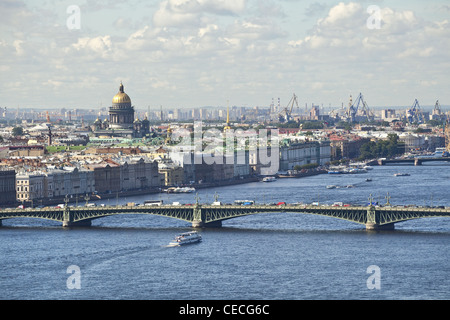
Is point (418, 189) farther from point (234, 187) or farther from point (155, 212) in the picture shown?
point (155, 212)

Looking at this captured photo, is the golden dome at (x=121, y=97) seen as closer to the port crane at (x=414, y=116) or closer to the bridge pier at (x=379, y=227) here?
the bridge pier at (x=379, y=227)

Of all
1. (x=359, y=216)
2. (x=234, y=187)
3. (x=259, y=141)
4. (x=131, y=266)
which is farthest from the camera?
(x=259, y=141)

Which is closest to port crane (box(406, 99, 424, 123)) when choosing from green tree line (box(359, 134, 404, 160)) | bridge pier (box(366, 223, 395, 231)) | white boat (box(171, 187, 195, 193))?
green tree line (box(359, 134, 404, 160))

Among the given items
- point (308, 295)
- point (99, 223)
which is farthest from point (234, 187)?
point (308, 295)

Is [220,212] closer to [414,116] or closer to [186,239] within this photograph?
[186,239]

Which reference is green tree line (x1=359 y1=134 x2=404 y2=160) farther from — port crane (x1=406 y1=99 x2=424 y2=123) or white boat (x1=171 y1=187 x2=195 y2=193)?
port crane (x1=406 y1=99 x2=424 y2=123)

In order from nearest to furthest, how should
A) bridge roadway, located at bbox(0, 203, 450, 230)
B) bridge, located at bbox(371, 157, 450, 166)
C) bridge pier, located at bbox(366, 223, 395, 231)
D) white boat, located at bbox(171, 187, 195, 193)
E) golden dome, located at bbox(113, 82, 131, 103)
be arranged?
bridge roadway, located at bbox(0, 203, 450, 230) < bridge pier, located at bbox(366, 223, 395, 231) < white boat, located at bbox(171, 187, 195, 193) < bridge, located at bbox(371, 157, 450, 166) < golden dome, located at bbox(113, 82, 131, 103)

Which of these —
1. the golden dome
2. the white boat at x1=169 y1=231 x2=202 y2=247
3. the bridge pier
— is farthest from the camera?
the golden dome

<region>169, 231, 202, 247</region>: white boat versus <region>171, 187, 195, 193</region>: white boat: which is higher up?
<region>171, 187, 195, 193</region>: white boat
